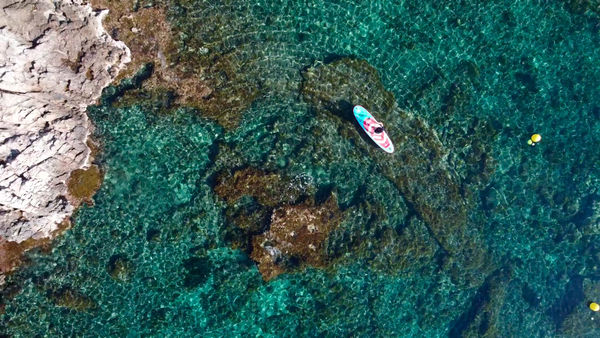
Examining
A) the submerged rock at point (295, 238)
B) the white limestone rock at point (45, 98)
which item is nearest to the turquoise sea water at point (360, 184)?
the submerged rock at point (295, 238)

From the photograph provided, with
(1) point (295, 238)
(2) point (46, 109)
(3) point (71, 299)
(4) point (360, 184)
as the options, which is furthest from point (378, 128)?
(3) point (71, 299)

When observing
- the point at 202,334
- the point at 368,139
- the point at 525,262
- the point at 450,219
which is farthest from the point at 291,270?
the point at 525,262

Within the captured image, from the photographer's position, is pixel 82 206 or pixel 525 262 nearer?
pixel 82 206

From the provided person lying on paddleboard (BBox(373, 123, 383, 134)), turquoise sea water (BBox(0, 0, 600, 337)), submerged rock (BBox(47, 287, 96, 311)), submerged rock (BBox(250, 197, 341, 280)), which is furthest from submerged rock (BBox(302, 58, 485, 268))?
submerged rock (BBox(47, 287, 96, 311))

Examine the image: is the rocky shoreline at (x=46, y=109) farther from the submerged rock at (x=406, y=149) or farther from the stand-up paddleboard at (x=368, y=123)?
the stand-up paddleboard at (x=368, y=123)

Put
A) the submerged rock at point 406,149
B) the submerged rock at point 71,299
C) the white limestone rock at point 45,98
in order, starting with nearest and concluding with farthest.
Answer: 1. the white limestone rock at point 45,98
2. the submerged rock at point 71,299
3. the submerged rock at point 406,149

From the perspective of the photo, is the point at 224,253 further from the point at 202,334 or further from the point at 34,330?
the point at 34,330
